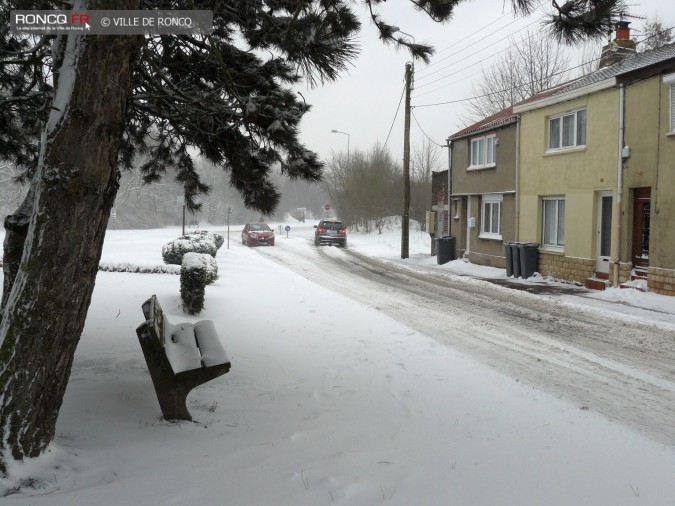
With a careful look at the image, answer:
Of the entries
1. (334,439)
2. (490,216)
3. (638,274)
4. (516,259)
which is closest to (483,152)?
(490,216)

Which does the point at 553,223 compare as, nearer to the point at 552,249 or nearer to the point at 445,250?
the point at 552,249

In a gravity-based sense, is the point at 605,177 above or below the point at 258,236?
above

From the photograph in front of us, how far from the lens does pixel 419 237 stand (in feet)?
125

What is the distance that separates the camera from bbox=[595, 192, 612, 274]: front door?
14.3 m

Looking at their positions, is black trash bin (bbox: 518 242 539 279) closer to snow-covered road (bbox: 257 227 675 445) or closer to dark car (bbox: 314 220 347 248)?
snow-covered road (bbox: 257 227 675 445)

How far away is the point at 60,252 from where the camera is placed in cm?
317

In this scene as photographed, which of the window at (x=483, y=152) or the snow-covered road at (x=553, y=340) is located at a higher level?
the window at (x=483, y=152)

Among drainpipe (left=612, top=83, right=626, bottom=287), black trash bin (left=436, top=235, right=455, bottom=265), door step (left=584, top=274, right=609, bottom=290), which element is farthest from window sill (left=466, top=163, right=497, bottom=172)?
door step (left=584, top=274, right=609, bottom=290)

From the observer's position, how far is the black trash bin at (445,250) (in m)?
21.6

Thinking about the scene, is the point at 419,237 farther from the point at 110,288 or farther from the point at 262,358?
the point at 262,358

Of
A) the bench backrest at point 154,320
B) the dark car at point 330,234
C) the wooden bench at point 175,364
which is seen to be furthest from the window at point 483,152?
the wooden bench at point 175,364

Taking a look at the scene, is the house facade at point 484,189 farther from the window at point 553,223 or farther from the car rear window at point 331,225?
the car rear window at point 331,225

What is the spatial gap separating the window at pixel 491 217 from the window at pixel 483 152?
47.4 inches

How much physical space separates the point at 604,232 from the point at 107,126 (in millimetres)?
13827
